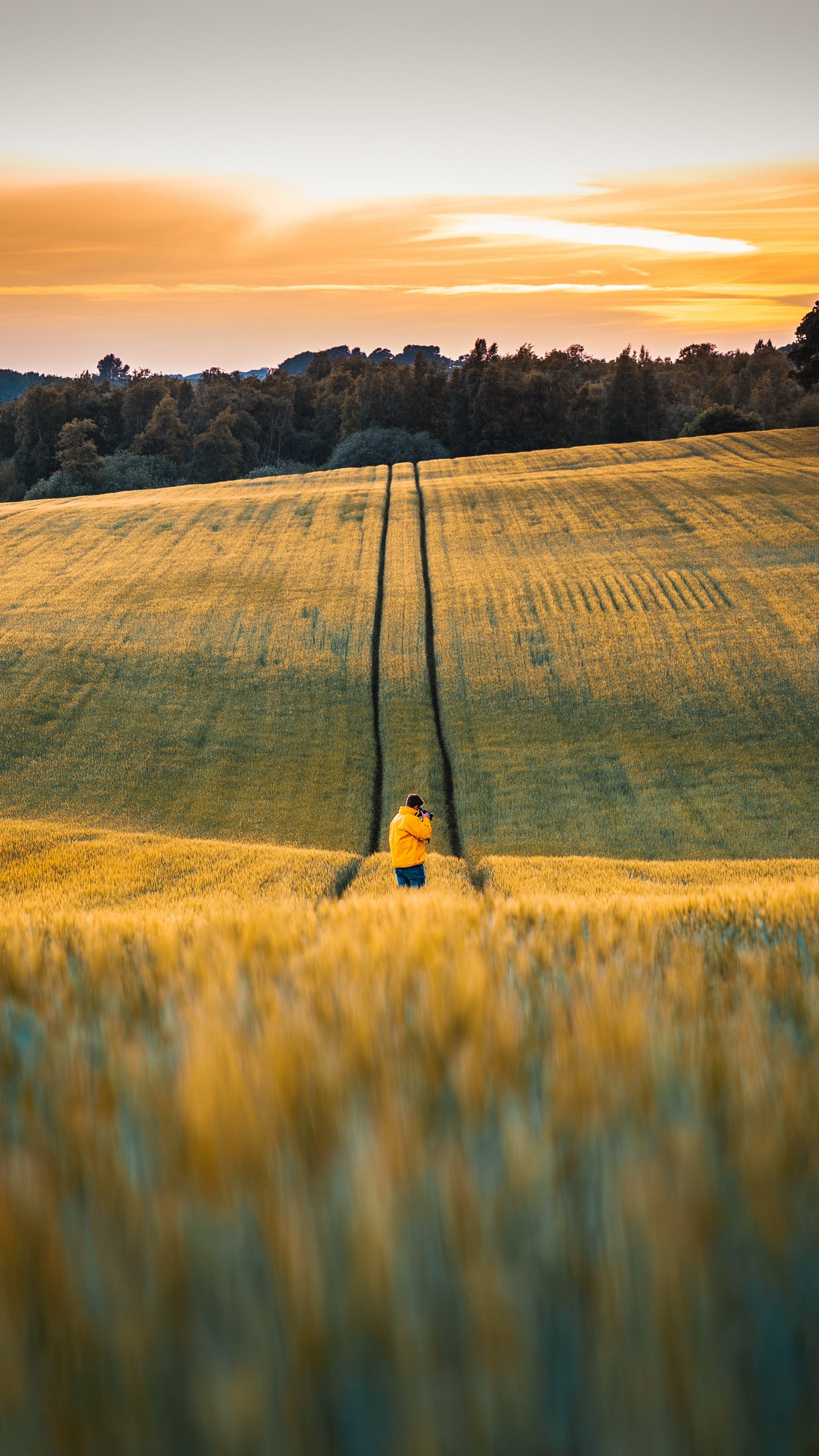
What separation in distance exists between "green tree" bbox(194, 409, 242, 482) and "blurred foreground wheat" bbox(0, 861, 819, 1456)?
4468 inches

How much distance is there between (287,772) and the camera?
32812 millimetres

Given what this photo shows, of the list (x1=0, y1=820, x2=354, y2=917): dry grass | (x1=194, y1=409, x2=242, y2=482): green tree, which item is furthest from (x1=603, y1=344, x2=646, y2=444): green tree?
(x1=0, y1=820, x2=354, y2=917): dry grass

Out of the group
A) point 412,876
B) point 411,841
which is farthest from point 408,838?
point 412,876

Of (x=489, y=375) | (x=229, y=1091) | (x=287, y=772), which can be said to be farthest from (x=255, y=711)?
(x=489, y=375)

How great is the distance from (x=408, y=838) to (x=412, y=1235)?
614 inches

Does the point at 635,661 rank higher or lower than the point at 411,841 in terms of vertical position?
lower

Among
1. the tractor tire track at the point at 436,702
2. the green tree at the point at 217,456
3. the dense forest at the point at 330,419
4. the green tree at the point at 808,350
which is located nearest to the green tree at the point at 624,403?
the dense forest at the point at 330,419

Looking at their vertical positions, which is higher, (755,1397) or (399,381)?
(399,381)

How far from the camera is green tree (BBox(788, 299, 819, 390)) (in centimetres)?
8606

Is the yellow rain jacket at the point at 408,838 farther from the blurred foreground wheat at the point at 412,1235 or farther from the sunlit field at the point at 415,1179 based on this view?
the blurred foreground wheat at the point at 412,1235

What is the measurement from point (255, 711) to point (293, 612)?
10.6 metres

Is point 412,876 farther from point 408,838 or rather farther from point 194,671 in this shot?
point 194,671

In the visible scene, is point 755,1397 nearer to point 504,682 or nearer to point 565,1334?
point 565,1334

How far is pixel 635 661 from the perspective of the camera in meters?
40.1
